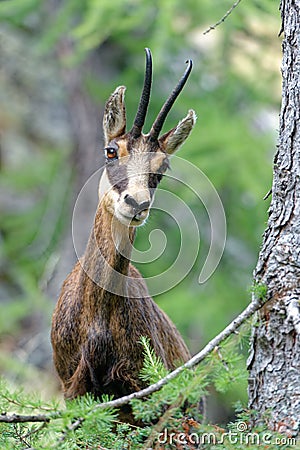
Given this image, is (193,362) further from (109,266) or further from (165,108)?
(165,108)

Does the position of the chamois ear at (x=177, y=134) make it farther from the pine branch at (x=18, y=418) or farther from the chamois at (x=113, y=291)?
the pine branch at (x=18, y=418)

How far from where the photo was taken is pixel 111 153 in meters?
4.36

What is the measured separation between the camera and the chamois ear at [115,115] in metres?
4.41

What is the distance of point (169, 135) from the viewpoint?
14.8ft

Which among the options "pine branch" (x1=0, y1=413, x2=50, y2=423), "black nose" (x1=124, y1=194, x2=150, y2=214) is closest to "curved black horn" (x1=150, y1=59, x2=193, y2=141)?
"black nose" (x1=124, y1=194, x2=150, y2=214)

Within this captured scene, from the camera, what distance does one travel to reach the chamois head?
3.99 metres

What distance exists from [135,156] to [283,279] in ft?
4.28

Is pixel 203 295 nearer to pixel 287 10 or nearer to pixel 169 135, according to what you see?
pixel 169 135

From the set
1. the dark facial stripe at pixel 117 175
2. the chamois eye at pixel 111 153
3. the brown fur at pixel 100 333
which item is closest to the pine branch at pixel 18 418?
the brown fur at pixel 100 333

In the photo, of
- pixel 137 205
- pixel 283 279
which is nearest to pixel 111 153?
pixel 137 205

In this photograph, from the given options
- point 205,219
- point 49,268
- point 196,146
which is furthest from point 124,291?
point 205,219

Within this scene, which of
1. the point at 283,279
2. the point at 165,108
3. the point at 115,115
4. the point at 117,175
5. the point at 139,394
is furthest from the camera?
the point at 115,115

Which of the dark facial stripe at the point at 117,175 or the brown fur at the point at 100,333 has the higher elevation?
the dark facial stripe at the point at 117,175

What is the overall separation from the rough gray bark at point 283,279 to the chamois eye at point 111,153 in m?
1.11
